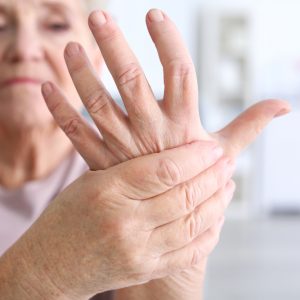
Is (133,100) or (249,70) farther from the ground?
(249,70)

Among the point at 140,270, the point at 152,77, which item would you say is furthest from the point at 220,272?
the point at 140,270

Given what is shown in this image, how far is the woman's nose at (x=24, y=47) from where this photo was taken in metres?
1.04

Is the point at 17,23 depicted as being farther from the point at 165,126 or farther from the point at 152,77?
the point at 152,77

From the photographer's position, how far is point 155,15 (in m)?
0.71

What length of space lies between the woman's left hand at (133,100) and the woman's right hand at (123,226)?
30 millimetres

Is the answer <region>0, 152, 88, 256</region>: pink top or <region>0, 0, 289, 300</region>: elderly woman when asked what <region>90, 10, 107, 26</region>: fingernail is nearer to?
<region>0, 0, 289, 300</region>: elderly woman

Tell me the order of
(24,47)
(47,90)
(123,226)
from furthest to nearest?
1. (24,47)
2. (47,90)
3. (123,226)

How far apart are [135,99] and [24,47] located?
1.40ft

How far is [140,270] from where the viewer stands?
27.6 inches

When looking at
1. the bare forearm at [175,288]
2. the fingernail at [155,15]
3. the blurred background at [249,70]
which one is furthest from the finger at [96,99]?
the blurred background at [249,70]

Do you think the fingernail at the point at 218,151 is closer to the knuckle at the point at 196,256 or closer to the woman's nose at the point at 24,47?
the knuckle at the point at 196,256

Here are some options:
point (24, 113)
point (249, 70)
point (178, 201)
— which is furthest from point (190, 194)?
point (249, 70)

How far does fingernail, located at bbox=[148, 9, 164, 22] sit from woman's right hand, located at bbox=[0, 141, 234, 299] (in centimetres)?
17

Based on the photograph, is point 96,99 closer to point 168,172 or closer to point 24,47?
A: point 168,172
